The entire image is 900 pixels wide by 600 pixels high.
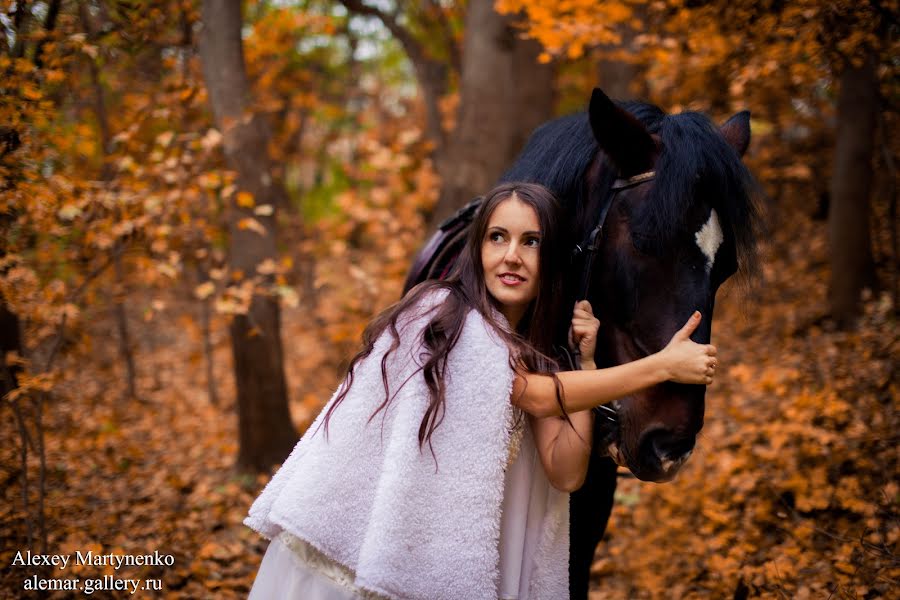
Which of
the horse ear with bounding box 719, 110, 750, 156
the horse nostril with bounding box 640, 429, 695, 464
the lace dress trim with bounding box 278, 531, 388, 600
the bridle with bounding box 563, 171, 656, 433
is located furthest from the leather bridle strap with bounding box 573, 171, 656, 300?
the lace dress trim with bounding box 278, 531, 388, 600

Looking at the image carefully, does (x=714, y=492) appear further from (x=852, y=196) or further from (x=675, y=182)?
(x=852, y=196)

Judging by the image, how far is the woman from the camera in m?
1.69

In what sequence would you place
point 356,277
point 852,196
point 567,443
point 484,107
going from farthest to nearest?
point 852,196
point 356,277
point 484,107
point 567,443

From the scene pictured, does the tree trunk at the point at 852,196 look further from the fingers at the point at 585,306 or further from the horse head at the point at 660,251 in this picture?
the fingers at the point at 585,306

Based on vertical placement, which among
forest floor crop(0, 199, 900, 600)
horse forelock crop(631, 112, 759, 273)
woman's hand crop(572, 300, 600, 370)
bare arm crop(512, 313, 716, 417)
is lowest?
forest floor crop(0, 199, 900, 600)

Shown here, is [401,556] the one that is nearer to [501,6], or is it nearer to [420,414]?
[420,414]

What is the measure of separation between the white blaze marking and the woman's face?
49cm

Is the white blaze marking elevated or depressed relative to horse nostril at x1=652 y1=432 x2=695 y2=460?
elevated

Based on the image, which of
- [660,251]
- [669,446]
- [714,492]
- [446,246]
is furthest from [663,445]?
[714,492]

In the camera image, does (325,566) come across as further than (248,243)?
No

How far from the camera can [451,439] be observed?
5.71ft

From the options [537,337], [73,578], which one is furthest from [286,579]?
[73,578]

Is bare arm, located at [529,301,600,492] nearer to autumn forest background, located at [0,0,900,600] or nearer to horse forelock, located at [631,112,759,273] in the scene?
horse forelock, located at [631,112,759,273]

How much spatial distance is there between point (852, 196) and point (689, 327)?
570 centimetres
